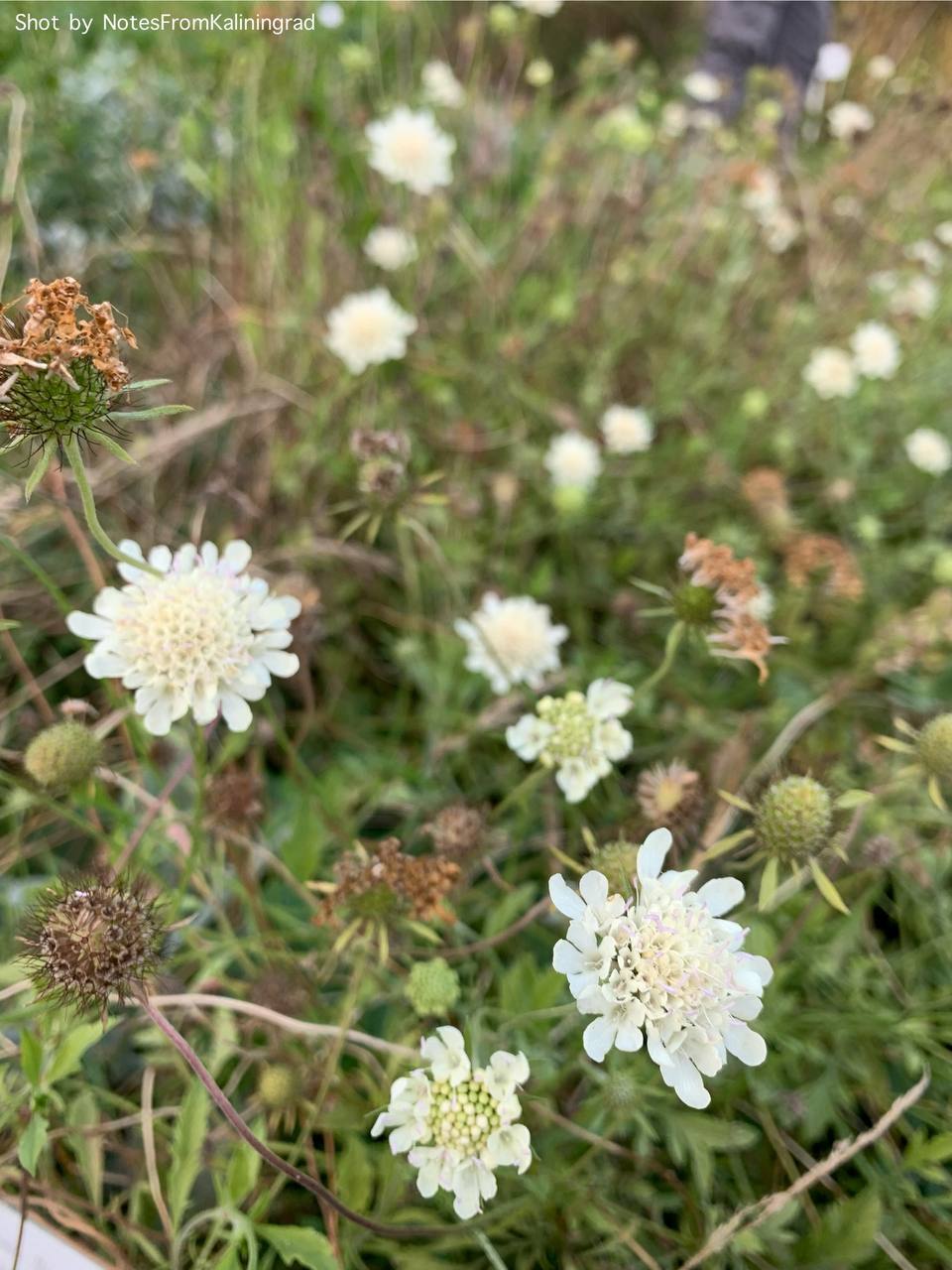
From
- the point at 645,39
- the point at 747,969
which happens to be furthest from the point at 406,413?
the point at 645,39

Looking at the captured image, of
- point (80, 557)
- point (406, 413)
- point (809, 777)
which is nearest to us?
point (809, 777)

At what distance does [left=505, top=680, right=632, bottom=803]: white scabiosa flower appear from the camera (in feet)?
3.72

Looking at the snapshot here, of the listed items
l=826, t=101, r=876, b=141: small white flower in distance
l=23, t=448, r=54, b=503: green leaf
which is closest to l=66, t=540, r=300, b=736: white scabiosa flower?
l=23, t=448, r=54, b=503: green leaf

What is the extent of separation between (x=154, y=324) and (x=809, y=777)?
6.83ft

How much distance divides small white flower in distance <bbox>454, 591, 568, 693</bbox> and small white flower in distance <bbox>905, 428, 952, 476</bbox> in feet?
4.14

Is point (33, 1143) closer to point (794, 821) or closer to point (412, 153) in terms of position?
point (794, 821)

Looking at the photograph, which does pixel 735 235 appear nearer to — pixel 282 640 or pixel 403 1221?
pixel 282 640

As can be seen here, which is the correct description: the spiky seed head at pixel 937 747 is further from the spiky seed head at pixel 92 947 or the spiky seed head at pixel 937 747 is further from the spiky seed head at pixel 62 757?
the spiky seed head at pixel 62 757

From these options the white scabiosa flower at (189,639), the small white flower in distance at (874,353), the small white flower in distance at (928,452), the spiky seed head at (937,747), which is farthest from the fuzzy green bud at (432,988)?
the small white flower in distance at (874,353)

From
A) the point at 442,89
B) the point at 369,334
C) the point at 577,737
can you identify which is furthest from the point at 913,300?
the point at 577,737

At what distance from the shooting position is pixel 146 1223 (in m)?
1.19

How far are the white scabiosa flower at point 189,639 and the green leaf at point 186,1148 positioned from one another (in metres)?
0.47

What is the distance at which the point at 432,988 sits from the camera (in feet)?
3.43

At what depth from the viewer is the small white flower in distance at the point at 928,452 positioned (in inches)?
84.6
